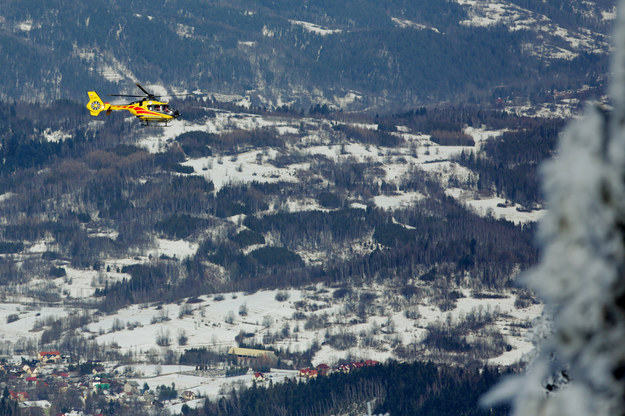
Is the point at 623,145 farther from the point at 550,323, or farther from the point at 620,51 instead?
the point at 550,323

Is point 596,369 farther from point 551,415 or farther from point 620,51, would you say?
point 620,51

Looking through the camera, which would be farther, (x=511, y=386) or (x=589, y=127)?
(x=511, y=386)

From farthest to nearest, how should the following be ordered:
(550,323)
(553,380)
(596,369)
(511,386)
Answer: (550,323) → (553,380) → (511,386) → (596,369)

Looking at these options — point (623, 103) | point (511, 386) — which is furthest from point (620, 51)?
point (511, 386)

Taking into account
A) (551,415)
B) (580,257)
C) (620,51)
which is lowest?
(551,415)

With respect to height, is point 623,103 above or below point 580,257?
above

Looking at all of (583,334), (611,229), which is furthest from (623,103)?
(583,334)

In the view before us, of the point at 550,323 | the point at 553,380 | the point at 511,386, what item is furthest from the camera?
the point at 550,323
